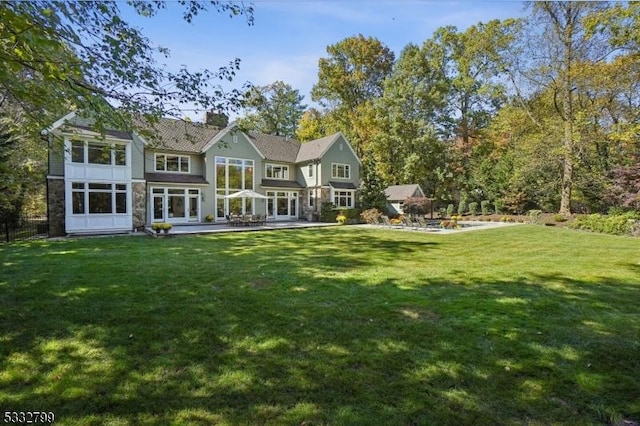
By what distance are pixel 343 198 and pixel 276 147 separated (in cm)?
702

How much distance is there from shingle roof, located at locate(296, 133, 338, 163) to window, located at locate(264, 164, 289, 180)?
1336 millimetres

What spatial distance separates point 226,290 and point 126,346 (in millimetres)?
2353

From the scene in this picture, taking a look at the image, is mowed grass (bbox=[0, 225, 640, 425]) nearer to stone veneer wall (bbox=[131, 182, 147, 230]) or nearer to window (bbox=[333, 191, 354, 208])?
stone veneer wall (bbox=[131, 182, 147, 230])

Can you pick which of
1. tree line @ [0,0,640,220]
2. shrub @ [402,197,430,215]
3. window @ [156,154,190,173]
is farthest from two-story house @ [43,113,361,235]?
shrub @ [402,197,430,215]

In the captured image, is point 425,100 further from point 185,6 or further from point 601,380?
point 601,380

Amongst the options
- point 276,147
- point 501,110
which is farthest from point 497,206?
point 276,147

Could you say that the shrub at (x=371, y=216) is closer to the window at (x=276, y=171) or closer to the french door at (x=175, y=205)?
the window at (x=276, y=171)

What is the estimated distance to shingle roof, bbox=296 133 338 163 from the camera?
2691 cm

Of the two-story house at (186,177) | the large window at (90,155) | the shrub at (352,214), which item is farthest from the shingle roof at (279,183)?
the large window at (90,155)

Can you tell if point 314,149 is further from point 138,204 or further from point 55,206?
point 55,206

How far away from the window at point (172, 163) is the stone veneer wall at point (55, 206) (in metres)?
5.68

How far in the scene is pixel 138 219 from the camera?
18266mm

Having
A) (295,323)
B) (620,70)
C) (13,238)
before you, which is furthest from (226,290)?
(620,70)

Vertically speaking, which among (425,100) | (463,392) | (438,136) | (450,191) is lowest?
(463,392)
